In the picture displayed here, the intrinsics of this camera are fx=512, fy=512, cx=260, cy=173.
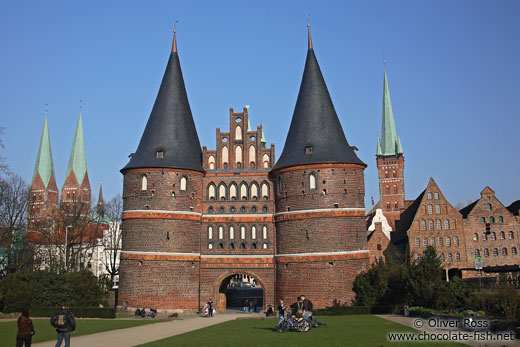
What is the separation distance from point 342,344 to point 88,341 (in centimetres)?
978

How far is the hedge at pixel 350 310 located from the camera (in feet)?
108

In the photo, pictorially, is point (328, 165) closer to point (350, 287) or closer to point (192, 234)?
point (350, 287)

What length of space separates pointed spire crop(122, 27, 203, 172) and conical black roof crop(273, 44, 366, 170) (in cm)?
712

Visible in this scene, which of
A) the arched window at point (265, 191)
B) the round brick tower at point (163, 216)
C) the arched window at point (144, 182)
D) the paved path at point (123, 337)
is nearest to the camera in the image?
the paved path at point (123, 337)

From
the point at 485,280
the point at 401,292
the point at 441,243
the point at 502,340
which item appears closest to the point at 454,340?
the point at 502,340

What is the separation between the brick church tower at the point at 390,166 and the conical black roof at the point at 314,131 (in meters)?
73.1

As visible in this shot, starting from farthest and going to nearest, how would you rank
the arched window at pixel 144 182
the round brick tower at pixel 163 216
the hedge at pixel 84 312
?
1. the arched window at pixel 144 182
2. the round brick tower at pixel 163 216
3. the hedge at pixel 84 312

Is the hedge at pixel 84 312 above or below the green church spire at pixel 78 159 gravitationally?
below

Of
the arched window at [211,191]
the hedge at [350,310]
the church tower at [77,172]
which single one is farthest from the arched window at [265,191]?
the church tower at [77,172]

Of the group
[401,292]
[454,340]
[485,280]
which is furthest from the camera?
[485,280]

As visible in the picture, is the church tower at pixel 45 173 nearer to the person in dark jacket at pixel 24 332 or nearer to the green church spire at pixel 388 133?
the green church spire at pixel 388 133

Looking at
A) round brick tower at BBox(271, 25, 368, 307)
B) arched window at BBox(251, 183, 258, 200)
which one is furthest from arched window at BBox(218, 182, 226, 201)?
round brick tower at BBox(271, 25, 368, 307)

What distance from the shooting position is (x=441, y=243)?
57875mm

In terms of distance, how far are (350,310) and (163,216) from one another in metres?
15.0
